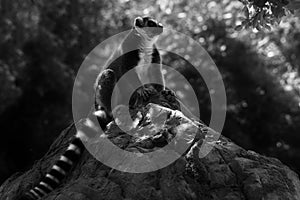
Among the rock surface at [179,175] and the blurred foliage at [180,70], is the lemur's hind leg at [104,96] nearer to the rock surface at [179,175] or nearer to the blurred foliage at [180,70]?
the rock surface at [179,175]

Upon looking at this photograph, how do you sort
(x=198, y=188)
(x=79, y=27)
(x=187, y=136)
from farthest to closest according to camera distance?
(x=79, y=27) → (x=187, y=136) → (x=198, y=188)

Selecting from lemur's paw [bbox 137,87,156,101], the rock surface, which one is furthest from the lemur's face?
the rock surface

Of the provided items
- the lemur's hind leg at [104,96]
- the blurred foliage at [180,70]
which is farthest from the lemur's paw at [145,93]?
the blurred foliage at [180,70]

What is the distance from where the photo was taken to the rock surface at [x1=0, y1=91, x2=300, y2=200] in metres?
5.58

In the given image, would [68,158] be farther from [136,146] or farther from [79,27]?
[79,27]

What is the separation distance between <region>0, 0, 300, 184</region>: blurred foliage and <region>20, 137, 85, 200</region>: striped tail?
9.66 m

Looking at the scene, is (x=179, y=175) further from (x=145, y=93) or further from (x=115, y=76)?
(x=115, y=76)

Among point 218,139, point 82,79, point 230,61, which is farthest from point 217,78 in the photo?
point 218,139

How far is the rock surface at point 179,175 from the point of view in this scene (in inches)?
220

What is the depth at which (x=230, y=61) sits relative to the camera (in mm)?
17859

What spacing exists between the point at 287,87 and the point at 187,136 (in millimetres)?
12027

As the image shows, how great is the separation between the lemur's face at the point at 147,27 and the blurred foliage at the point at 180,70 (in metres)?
7.31

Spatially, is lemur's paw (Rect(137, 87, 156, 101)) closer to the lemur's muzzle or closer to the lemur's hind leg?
the lemur's hind leg

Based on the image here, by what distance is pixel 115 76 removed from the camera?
25.5 feet
